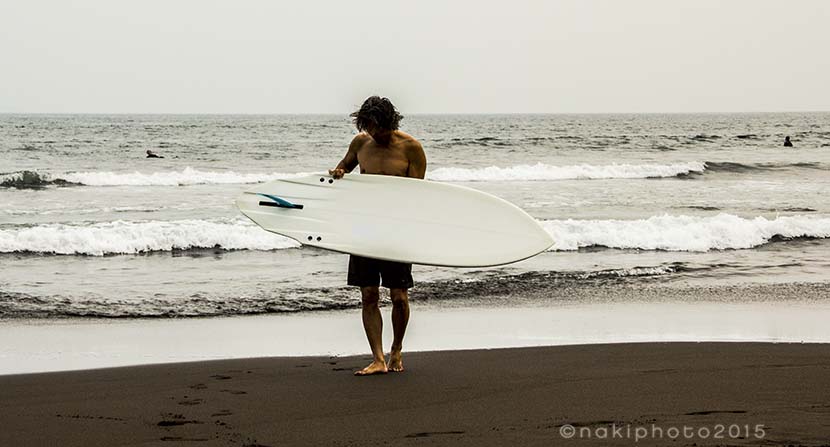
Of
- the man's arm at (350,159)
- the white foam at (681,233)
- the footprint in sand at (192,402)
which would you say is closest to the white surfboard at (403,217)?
the man's arm at (350,159)

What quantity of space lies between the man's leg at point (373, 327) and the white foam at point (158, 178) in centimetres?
1544

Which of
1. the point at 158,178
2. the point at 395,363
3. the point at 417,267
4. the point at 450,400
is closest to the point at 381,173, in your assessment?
the point at 395,363

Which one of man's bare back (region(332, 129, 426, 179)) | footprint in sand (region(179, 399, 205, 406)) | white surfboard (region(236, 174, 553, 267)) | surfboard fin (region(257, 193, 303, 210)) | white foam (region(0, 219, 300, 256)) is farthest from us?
white foam (region(0, 219, 300, 256))

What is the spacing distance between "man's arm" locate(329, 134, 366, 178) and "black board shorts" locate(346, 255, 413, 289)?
57 cm

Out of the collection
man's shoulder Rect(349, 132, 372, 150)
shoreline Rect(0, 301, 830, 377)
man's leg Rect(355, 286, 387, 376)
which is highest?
man's shoulder Rect(349, 132, 372, 150)

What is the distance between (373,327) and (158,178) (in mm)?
17667

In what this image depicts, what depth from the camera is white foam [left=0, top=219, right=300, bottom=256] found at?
1052cm

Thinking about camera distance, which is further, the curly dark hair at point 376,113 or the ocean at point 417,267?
the ocean at point 417,267

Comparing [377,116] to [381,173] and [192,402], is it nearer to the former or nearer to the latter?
[381,173]

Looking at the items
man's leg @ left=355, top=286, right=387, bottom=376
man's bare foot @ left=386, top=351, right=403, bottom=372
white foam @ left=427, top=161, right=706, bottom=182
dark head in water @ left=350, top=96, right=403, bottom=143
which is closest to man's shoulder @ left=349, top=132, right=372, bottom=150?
dark head in water @ left=350, top=96, right=403, bottom=143

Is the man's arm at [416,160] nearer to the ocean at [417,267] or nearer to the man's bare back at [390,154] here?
the man's bare back at [390,154]

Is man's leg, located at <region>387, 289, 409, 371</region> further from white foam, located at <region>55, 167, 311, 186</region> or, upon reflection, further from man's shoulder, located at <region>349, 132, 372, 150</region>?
white foam, located at <region>55, 167, 311, 186</region>

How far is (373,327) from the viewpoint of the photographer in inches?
190

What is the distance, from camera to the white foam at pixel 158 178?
814 inches
